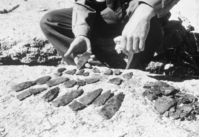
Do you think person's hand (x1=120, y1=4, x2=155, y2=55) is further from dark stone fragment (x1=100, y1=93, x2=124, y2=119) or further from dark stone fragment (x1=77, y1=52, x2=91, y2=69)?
dark stone fragment (x1=77, y1=52, x2=91, y2=69)

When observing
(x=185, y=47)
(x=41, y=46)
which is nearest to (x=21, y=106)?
(x=41, y=46)

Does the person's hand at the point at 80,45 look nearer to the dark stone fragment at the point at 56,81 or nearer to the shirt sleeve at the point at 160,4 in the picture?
the dark stone fragment at the point at 56,81

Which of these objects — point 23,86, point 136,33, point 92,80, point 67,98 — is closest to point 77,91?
point 67,98

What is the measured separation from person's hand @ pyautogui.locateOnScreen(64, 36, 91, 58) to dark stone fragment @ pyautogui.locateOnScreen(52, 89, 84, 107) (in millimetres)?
637

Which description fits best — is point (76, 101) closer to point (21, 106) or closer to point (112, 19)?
point (21, 106)

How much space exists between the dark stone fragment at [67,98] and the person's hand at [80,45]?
2.09 ft

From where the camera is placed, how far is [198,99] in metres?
2.17

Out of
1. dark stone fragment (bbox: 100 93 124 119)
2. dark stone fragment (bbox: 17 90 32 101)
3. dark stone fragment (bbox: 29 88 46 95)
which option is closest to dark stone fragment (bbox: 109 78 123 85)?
dark stone fragment (bbox: 100 93 124 119)

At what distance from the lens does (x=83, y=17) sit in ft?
10.6

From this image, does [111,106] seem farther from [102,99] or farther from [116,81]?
[116,81]

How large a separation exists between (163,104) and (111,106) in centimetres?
48

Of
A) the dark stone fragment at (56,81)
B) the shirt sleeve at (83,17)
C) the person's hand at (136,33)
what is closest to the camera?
the person's hand at (136,33)

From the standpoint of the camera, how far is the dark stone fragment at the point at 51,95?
8.13ft

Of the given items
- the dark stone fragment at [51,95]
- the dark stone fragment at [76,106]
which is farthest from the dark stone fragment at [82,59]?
the dark stone fragment at [76,106]
